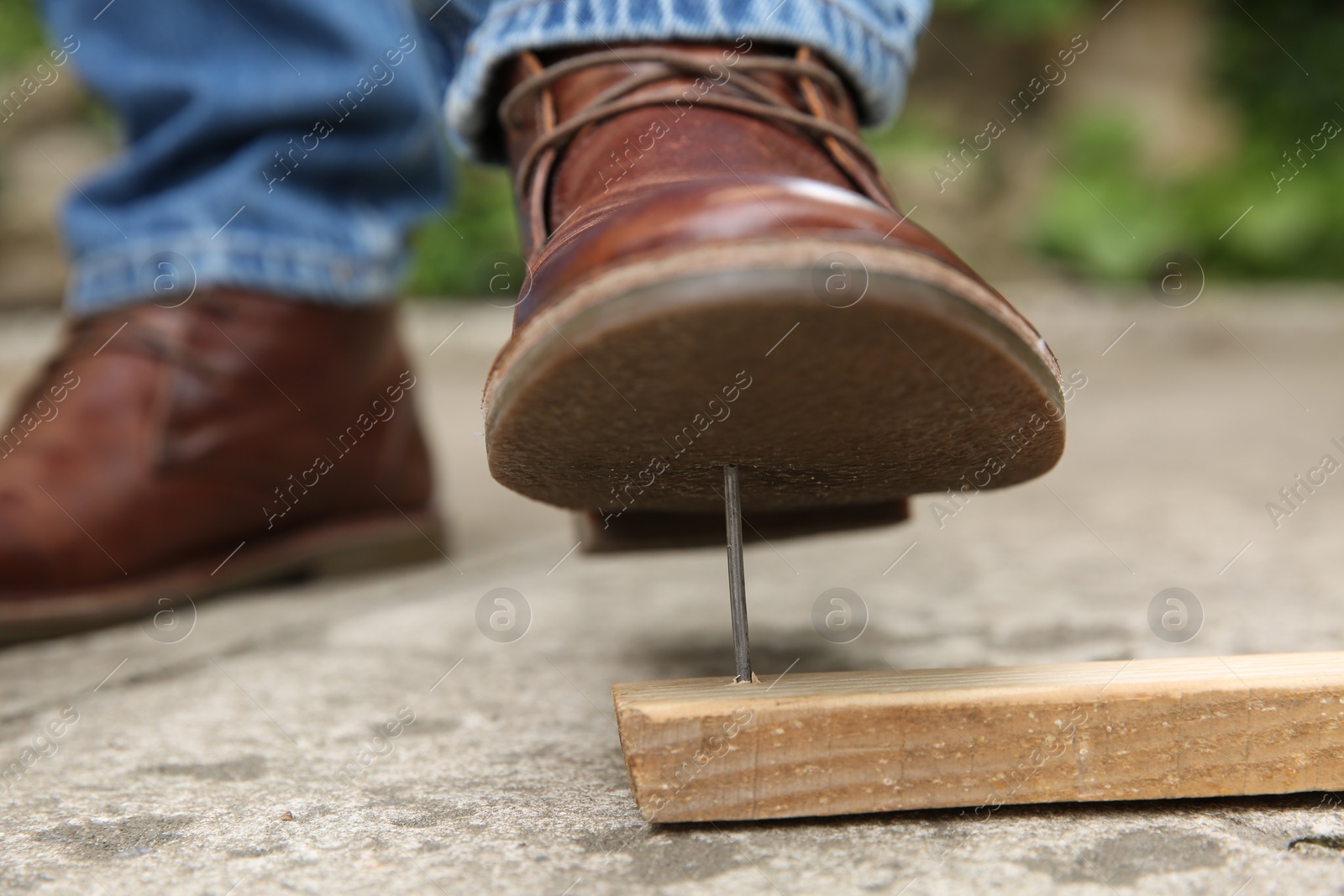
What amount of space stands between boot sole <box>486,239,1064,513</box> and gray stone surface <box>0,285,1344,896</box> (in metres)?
0.17

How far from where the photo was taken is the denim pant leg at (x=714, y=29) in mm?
672

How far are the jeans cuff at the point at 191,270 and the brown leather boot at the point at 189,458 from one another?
0.05 feet

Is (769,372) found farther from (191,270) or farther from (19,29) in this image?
(19,29)

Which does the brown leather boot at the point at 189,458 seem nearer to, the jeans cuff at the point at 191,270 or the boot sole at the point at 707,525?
the jeans cuff at the point at 191,270

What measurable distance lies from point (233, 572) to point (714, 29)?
70 centimetres

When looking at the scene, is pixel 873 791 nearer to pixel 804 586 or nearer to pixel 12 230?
pixel 804 586

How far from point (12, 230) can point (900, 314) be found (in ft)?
12.5

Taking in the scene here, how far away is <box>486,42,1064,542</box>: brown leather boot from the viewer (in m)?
0.45

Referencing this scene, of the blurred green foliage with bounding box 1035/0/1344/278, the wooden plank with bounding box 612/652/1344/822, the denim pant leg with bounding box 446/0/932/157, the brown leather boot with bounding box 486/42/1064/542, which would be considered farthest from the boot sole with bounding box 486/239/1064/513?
the blurred green foliage with bounding box 1035/0/1344/278

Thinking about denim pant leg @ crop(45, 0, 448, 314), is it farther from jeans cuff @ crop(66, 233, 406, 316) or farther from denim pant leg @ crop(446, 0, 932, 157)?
denim pant leg @ crop(446, 0, 932, 157)

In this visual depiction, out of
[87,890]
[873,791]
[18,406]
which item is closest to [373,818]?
[87,890]

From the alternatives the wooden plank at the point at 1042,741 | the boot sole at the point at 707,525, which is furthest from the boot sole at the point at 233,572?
the wooden plank at the point at 1042,741

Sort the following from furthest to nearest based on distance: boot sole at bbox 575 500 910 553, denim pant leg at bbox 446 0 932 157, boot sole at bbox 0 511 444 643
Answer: boot sole at bbox 0 511 444 643 < boot sole at bbox 575 500 910 553 < denim pant leg at bbox 446 0 932 157

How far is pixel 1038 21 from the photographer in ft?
13.2
